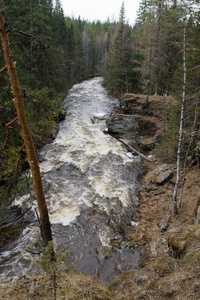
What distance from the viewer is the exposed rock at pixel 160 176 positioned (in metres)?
9.87

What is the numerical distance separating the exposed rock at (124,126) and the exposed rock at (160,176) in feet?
20.1

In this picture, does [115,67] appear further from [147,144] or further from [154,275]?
[154,275]

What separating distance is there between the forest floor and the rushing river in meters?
0.76

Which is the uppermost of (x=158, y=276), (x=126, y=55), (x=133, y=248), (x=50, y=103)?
(x=126, y=55)

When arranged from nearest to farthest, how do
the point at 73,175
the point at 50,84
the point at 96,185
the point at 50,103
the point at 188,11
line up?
1. the point at 50,103
2. the point at 188,11
3. the point at 96,185
4. the point at 73,175
5. the point at 50,84

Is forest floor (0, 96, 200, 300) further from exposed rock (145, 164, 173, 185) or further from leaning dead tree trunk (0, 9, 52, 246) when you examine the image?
exposed rock (145, 164, 173, 185)

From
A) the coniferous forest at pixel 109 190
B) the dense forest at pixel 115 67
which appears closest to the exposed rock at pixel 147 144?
the coniferous forest at pixel 109 190

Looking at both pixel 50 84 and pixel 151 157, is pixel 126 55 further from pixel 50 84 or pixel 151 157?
pixel 151 157

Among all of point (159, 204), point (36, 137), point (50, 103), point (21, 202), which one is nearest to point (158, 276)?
point (159, 204)

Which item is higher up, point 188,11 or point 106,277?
point 188,11

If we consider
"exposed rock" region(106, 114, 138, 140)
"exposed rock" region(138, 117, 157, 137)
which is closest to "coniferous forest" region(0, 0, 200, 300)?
"exposed rock" region(138, 117, 157, 137)

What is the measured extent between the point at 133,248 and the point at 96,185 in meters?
4.18

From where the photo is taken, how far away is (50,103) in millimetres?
5082

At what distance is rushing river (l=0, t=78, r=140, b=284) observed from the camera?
5949 mm
